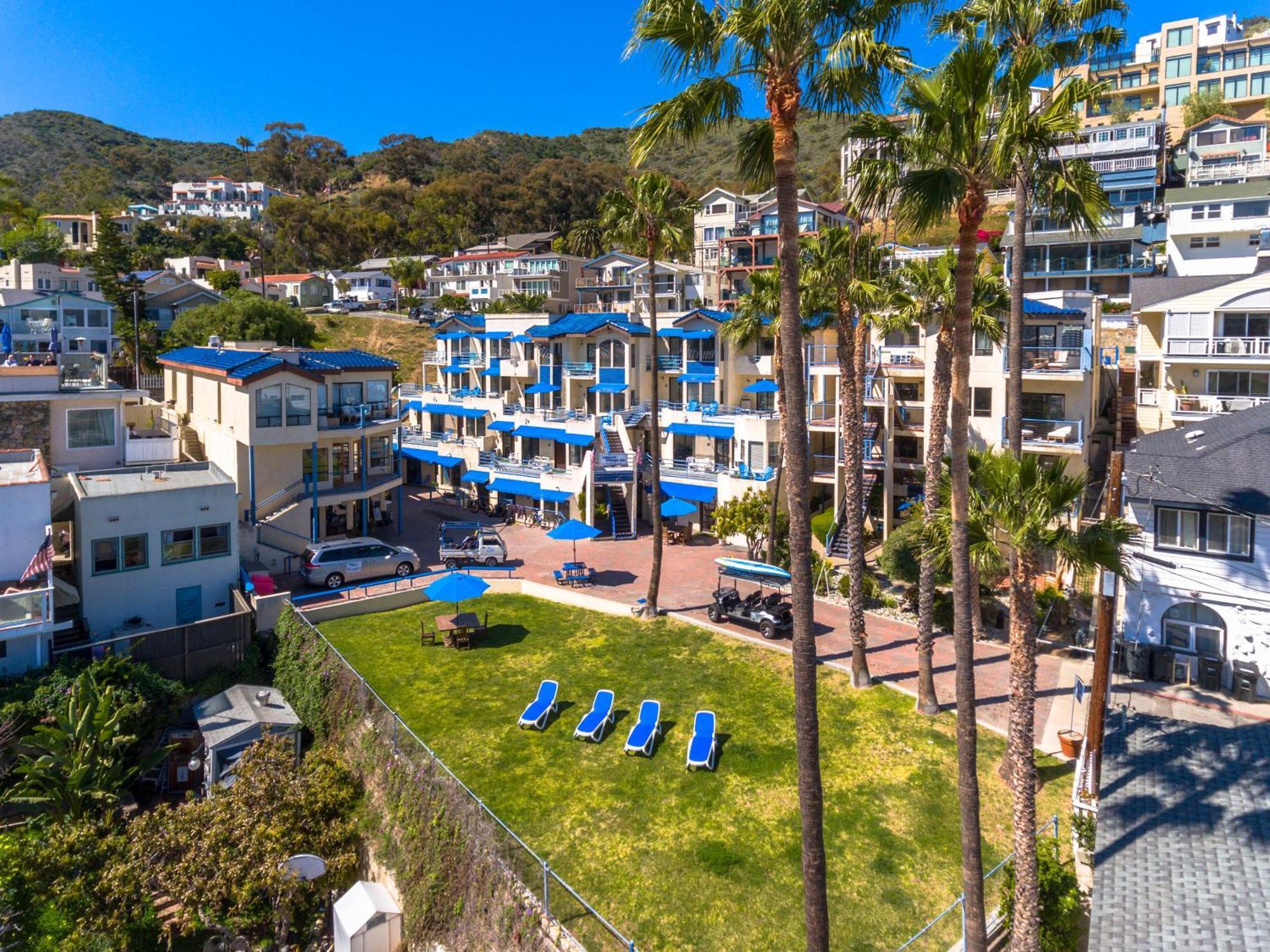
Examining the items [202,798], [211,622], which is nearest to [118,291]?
[211,622]

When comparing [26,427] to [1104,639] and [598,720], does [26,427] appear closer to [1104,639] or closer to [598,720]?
[598,720]

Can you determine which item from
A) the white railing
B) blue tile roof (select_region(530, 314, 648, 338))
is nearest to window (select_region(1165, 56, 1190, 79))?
the white railing

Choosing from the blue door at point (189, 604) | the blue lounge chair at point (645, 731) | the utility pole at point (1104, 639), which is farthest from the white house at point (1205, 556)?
the blue door at point (189, 604)

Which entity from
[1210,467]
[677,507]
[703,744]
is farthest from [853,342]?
[677,507]

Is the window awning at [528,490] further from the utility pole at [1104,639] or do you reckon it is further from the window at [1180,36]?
the window at [1180,36]

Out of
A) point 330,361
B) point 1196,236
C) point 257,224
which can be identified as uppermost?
point 257,224

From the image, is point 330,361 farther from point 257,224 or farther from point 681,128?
point 257,224

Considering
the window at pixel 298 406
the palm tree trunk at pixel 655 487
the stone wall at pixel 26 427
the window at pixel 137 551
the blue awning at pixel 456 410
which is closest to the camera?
the palm tree trunk at pixel 655 487
